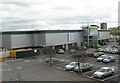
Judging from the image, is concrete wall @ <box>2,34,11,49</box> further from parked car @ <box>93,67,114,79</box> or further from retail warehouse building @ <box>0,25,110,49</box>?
parked car @ <box>93,67,114,79</box>

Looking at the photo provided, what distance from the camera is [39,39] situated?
51.9m

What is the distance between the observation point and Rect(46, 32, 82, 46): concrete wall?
51375 mm

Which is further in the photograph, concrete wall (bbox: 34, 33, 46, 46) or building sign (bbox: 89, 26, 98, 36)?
building sign (bbox: 89, 26, 98, 36)

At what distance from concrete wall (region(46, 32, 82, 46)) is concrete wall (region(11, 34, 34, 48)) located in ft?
15.9

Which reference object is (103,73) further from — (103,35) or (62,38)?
(103,35)

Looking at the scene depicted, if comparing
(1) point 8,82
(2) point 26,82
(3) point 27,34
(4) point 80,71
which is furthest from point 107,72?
(3) point 27,34

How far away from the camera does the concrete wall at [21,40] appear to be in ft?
159

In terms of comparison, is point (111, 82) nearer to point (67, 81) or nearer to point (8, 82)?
point (67, 81)

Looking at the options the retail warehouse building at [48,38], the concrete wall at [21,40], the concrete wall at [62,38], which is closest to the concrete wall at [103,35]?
the retail warehouse building at [48,38]

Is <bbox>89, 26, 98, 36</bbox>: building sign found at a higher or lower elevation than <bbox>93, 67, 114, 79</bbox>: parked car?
higher

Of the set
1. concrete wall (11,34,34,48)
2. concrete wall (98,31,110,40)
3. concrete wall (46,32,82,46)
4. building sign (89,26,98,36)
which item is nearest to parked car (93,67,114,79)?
concrete wall (46,32,82,46)

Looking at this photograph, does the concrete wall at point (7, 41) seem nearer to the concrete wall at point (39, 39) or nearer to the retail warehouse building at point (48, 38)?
the retail warehouse building at point (48, 38)

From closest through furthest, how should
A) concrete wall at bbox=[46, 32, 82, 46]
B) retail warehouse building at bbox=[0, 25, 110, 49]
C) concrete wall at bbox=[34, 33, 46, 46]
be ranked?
retail warehouse building at bbox=[0, 25, 110, 49], concrete wall at bbox=[34, 33, 46, 46], concrete wall at bbox=[46, 32, 82, 46]

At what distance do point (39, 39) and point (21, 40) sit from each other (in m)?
4.67
